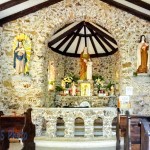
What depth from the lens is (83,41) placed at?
41.1ft

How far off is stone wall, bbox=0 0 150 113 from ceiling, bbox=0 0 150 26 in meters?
0.16

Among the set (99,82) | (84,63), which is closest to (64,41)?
(84,63)

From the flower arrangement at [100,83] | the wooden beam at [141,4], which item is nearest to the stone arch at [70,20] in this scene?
the wooden beam at [141,4]

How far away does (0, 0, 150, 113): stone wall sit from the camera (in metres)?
8.61

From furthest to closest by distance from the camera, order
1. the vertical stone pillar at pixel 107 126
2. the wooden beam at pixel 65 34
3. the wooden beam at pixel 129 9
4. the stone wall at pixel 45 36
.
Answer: the wooden beam at pixel 65 34 < the stone wall at pixel 45 36 < the wooden beam at pixel 129 9 < the vertical stone pillar at pixel 107 126

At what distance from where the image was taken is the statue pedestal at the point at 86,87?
12.1 metres

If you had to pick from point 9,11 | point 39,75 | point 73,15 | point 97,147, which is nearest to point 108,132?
point 97,147

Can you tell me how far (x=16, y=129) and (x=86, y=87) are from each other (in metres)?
6.95

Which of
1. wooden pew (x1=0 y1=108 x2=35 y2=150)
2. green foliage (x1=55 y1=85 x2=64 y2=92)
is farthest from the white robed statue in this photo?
wooden pew (x1=0 y1=108 x2=35 y2=150)

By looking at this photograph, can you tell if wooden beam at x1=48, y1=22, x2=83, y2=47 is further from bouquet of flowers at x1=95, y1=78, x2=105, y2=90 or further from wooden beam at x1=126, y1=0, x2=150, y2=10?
wooden beam at x1=126, y1=0, x2=150, y2=10

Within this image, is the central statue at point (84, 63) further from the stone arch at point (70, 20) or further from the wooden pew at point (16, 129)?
the wooden pew at point (16, 129)

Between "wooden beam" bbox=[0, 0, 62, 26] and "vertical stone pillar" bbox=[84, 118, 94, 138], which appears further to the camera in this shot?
"wooden beam" bbox=[0, 0, 62, 26]

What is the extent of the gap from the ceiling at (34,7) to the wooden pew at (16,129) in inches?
131

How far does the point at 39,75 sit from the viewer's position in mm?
8711
